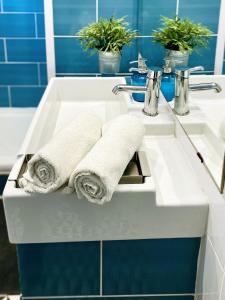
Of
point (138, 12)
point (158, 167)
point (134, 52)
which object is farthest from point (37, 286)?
point (138, 12)

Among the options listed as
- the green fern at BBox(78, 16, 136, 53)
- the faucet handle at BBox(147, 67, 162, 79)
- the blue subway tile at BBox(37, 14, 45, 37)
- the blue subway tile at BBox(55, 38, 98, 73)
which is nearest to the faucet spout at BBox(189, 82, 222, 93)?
the faucet handle at BBox(147, 67, 162, 79)

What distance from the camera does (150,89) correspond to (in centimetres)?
152

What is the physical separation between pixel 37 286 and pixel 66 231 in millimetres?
223

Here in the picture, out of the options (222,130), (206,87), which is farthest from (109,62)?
(222,130)

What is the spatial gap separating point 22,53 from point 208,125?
5.33 ft

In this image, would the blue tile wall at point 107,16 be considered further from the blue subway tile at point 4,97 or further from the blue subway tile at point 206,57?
the blue subway tile at point 4,97

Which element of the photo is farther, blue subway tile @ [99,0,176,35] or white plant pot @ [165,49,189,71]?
blue subway tile @ [99,0,176,35]

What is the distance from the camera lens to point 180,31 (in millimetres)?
1545

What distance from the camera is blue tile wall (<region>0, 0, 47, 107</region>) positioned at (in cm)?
240

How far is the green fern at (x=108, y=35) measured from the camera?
5.96 ft

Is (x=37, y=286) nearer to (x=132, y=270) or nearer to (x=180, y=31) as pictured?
(x=132, y=270)

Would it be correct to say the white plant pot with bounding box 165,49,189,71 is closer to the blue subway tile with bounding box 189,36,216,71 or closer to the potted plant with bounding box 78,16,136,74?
the blue subway tile with bounding box 189,36,216,71

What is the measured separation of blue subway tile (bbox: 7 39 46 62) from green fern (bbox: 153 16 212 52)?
1.05 metres

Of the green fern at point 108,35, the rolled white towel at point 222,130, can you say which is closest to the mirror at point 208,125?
the rolled white towel at point 222,130
